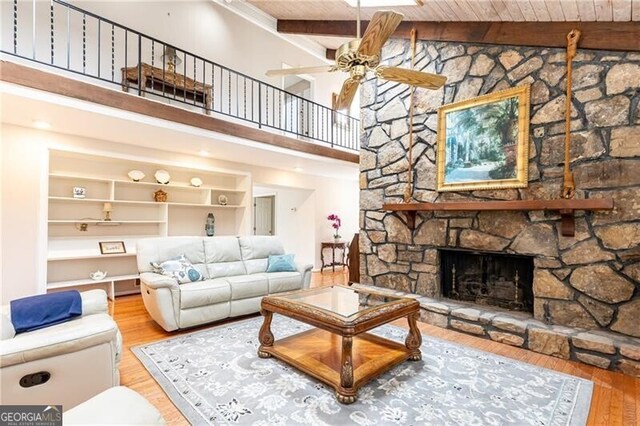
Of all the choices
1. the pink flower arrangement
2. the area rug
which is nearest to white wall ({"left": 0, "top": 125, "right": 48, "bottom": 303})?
the area rug

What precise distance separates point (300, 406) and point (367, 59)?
8.18 ft

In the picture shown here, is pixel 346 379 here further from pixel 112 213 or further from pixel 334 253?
pixel 334 253

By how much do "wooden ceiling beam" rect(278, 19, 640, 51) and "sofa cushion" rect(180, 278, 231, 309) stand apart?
399 cm

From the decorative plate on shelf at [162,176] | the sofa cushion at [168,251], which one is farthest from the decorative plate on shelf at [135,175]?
the sofa cushion at [168,251]

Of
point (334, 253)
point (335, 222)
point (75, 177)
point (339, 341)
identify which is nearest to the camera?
point (339, 341)

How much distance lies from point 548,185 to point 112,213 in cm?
591

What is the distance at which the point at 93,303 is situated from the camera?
2408 mm

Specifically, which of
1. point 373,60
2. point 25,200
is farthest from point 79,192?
point 373,60

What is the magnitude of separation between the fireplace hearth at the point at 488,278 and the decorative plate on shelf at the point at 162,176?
4.54 metres

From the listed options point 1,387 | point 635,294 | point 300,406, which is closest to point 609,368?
point 635,294

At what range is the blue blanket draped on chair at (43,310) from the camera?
2016mm

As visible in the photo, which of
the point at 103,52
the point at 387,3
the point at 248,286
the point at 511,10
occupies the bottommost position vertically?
the point at 248,286

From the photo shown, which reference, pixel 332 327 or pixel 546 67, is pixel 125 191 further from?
pixel 546 67

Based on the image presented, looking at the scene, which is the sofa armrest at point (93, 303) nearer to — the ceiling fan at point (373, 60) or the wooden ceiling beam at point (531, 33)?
the ceiling fan at point (373, 60)
